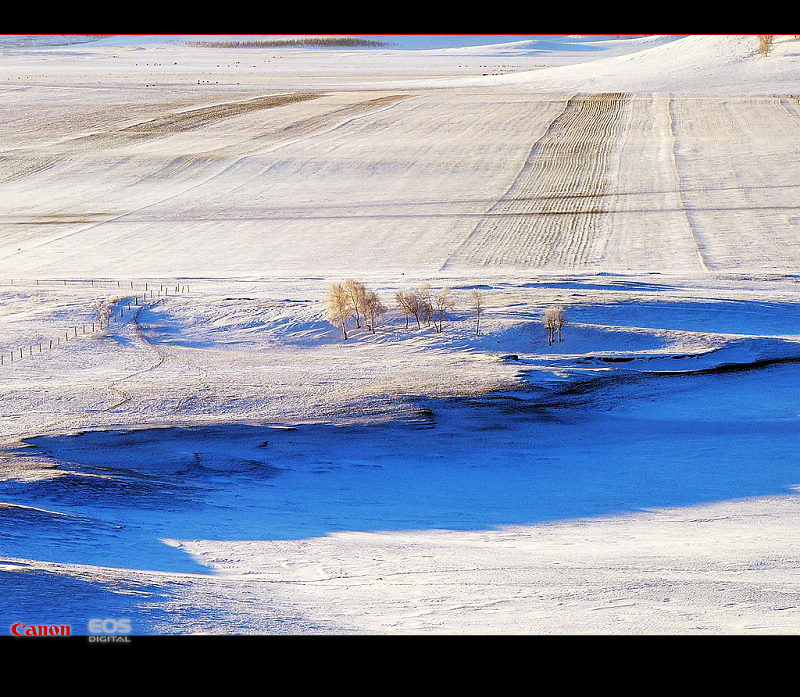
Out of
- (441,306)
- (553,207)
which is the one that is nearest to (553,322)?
(441,306)

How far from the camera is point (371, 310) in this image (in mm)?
Answer: 23453

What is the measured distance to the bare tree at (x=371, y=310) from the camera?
23.3 metres

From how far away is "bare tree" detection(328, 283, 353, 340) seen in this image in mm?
22859

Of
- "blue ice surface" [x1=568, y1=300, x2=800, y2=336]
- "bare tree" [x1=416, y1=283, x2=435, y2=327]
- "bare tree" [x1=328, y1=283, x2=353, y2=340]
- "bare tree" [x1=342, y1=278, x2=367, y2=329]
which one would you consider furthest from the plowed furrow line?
"bare tree" [x1=328, y1=283, x2=353, y2=340]

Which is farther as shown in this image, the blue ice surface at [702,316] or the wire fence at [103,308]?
the blue ice surface at [702,316]

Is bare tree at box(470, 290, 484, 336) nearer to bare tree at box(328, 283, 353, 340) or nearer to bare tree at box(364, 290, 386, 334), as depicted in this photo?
bare tree at box(364, 290, 386, 334)

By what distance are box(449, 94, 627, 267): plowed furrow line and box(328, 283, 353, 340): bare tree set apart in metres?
9.34

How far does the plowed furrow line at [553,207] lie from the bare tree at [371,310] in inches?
341

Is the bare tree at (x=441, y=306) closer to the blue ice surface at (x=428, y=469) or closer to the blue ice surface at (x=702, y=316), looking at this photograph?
the blue ice surface at (x=702, y=316)

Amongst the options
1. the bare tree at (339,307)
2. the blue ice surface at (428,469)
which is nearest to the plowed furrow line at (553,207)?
the bare tree at (339,307)

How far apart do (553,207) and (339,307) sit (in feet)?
65.4

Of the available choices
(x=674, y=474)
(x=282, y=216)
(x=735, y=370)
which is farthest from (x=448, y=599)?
(x=282, y=216)

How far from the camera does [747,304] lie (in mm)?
23844
